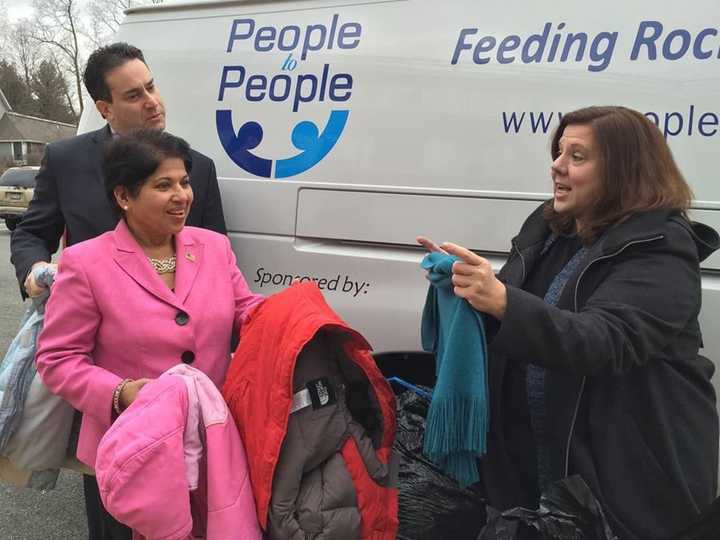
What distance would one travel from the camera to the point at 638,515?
1.34 m

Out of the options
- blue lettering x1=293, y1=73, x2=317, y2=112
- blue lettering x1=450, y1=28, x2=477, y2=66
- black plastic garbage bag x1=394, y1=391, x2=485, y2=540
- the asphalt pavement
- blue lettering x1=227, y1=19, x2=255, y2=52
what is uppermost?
blue lettering x1=227, y1=19, x2=255, y2=52

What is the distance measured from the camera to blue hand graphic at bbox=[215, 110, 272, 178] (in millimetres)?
2279

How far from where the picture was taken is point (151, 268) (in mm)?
1642

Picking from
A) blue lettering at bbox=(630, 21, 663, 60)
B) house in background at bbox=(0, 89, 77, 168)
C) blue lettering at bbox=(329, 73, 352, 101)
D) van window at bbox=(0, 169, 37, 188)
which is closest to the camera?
blue lettering at bbox=(630, 21, 663, 60)

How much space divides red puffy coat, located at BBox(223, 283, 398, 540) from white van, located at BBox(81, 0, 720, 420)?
1.79 feet

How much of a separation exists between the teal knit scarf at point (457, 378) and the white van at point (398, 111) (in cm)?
58

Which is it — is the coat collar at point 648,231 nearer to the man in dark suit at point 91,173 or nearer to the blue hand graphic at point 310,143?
the blue hand graphic at point 310,143

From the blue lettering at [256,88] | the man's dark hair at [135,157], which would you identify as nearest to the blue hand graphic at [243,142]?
the blue lettering at [256,88]

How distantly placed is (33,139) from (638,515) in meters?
52.0

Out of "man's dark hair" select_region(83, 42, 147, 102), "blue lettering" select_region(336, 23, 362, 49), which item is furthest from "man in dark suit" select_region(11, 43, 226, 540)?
"blue lettering" select_region(336, 23, 362, 49)

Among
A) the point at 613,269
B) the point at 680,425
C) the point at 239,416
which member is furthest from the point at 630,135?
the point at 239,416

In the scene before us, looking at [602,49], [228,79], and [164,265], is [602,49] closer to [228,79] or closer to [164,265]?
[228,79]

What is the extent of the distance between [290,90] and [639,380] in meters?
1.57

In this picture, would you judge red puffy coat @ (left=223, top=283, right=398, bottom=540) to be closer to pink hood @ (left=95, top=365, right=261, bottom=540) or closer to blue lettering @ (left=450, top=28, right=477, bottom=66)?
pink hood @ (left=95, top=365, right=261, bottom=540)
